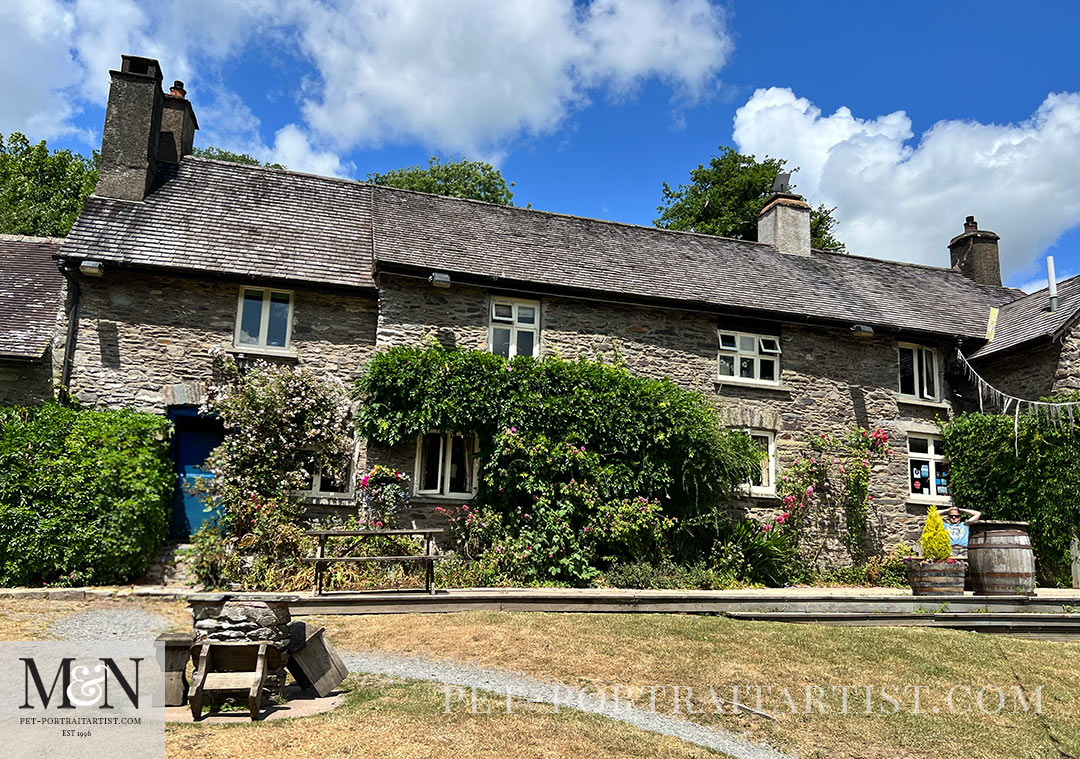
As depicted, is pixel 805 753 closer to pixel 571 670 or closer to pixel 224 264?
pixel 571 670

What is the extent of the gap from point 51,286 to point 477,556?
1015 centimetres

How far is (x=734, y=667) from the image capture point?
25.7 feet

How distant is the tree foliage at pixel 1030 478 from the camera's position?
14695 mm

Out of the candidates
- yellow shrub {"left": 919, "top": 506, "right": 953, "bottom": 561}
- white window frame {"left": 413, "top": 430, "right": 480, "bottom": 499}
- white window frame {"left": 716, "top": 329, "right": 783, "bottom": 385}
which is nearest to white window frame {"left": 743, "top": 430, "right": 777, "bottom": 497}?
white window frame {"left": 716, "top": 329, "right": 783, "bottom": 385}

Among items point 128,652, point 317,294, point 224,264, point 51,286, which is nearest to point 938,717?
point 128,652

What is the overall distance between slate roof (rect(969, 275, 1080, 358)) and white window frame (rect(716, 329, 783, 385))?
4719 millimetres

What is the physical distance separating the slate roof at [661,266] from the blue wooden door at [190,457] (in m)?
4.31

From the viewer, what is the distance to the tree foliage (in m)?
14.7

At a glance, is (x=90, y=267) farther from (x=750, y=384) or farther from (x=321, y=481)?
(x=750, y=384)

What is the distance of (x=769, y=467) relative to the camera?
52.0 ft

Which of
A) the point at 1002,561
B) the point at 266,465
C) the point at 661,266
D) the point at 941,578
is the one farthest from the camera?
the point at 661,266

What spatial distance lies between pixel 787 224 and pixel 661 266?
4.91 meters

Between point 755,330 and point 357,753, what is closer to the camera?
point 357,753

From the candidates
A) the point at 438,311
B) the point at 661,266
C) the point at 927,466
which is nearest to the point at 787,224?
the point at 661,266
